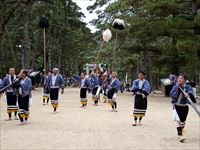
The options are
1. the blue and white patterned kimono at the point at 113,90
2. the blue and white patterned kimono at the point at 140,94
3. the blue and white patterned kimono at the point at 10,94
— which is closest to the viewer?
the blue and white patterned kimono at the point at 140,94

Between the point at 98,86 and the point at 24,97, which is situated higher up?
the point at 98,86

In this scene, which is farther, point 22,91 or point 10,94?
point 10,94

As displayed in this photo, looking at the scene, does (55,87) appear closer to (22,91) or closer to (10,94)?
(10,94)

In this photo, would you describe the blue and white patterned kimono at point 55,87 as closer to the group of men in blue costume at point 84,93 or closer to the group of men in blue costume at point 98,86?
the group of men in blue costume at point 84,93

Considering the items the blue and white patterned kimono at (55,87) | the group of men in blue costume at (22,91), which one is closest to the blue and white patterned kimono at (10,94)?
the group of men in blue costume at (22,91)

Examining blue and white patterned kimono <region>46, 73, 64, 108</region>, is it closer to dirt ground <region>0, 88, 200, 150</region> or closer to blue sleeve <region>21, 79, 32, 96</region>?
dirt ground <region>0, 88, 200, 150</region>

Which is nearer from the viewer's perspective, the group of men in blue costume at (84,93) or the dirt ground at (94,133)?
the dirt ground at (94,133)

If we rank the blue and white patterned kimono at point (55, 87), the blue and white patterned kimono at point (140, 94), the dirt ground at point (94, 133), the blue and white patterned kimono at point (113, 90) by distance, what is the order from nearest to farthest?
1. the dirt ground at point (94, 133)
2. the blue and white patterned kimono at point (140, 94)
3. the blue and white patterned kimono at point (55, 87)
4. the blue and white patterned kimono at point (113, 90)

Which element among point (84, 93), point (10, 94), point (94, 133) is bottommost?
point (94, 133)

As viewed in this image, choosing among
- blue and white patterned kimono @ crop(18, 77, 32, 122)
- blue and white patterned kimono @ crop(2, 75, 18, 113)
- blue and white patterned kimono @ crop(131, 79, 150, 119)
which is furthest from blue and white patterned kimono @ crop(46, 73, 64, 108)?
blue and white patterned kimono @ crop(131, 79, 150, 119)

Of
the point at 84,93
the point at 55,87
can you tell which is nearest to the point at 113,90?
the point at 55,87

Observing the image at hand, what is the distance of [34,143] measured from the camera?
11.4m

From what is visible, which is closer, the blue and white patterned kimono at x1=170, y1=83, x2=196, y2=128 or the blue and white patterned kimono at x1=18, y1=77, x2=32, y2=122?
the blue and white patterned kimono at x1=170, y1=83, x2=196, y2=128

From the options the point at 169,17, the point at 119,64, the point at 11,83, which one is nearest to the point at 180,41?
the point at 169,17
